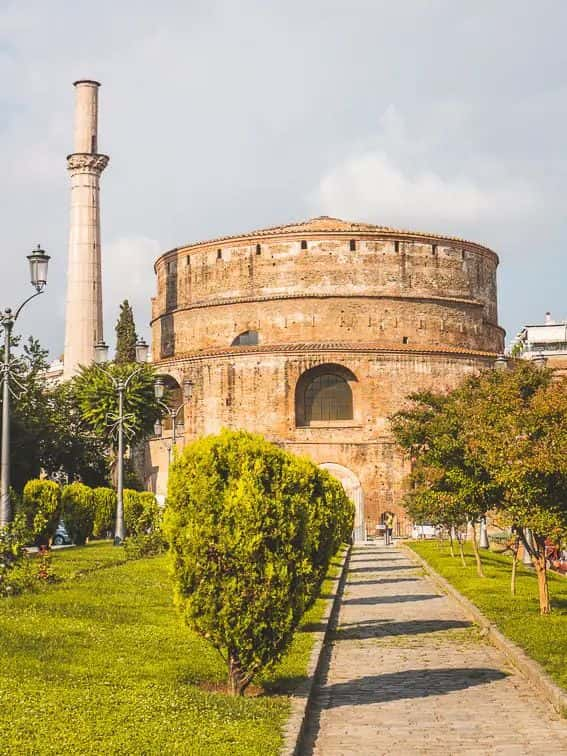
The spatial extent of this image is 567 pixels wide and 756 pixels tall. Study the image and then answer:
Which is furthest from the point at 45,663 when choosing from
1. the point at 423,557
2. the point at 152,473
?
the point at 152,473

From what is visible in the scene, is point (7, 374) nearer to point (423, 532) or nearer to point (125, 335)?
point (423, 532)

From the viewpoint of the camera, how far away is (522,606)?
1577 centimetres

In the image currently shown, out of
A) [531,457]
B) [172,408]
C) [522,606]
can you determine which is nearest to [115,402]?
[172,408]

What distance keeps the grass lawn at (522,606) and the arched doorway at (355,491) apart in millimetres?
21485

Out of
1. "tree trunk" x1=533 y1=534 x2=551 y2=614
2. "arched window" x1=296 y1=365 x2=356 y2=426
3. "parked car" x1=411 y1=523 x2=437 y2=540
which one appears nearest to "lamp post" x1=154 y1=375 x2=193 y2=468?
"arched window" x1=296 y1=365 x2=356 y2=426

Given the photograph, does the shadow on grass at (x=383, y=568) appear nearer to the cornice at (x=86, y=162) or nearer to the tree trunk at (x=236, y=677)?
the tree trunk at (x=236, y=677)

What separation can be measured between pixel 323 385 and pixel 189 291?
367 inches

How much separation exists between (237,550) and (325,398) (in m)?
44.9

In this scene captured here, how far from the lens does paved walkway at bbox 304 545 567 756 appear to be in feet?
25.2

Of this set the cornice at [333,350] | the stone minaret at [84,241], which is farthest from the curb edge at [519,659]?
the stone minaret at [84,241]

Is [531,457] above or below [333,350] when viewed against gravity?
below

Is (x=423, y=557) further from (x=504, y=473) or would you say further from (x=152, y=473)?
(x=152, y=473)

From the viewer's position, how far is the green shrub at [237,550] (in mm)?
8453

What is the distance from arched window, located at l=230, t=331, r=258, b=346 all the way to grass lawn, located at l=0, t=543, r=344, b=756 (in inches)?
1606
